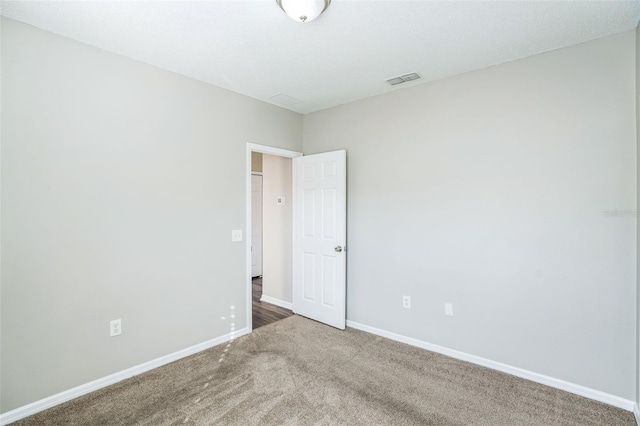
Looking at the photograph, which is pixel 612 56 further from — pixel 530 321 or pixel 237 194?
pixel 237 194

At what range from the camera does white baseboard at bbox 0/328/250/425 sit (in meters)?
2.05

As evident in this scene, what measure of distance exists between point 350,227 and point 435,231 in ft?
3.29

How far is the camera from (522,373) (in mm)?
2541

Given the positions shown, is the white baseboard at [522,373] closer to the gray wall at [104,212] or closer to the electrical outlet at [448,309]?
the electrical outlet at [448,309]

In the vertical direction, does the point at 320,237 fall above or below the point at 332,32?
below

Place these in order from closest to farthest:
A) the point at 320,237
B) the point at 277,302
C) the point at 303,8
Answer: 1. the point at 303,8
2. the point at 320,237
3. the point at 277,302

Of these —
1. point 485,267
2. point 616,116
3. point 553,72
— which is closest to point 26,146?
point 485,267

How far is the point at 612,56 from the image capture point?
2217 mm

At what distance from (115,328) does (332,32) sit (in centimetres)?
283

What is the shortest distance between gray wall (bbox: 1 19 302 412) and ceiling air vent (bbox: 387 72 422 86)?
1.63 meters

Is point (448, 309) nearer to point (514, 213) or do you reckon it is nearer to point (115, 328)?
point (514, 213)

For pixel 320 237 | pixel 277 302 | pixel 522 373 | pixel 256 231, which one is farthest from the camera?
pixel 256 231

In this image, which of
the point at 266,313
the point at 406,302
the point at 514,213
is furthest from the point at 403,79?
the point at 266,313

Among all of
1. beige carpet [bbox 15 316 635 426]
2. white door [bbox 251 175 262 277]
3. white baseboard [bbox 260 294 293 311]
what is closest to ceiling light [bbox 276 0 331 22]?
beige carpet [bbox 15 316 635 426]
